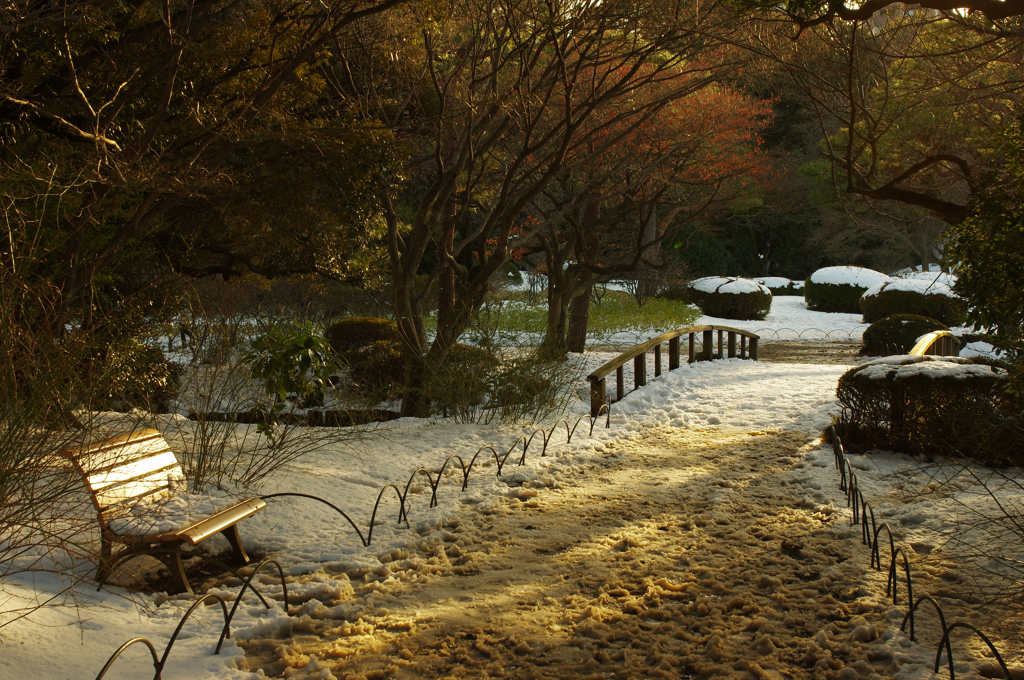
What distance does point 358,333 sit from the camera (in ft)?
43.3

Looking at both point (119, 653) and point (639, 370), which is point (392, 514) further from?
point (639, 370)

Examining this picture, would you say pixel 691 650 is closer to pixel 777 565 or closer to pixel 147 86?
pixel 777 565

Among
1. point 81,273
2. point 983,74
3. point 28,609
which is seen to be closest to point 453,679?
point 28,609

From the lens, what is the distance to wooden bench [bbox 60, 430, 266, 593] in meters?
3.56

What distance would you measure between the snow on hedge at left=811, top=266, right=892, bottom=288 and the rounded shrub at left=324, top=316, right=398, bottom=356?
19169mm

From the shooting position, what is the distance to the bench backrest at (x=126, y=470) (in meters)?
3.54

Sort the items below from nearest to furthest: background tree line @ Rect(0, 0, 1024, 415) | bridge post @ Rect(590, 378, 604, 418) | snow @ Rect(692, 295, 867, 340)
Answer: background tree line @ Rect(0, 0, 1024, 415)
bridge post @ Rect(590, 378, 604, 418)
snow @ Rect(692, 295, 867, 340)

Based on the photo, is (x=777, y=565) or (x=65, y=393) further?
(x=777, y=565)

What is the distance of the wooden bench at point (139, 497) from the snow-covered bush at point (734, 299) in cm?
2262

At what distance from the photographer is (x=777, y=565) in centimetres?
433

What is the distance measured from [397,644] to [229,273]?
9083 mm

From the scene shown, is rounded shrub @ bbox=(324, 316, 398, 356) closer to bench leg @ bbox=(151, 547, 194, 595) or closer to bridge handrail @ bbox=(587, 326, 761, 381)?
bridge handrail @ bbox=(587, 326, 761, 381)

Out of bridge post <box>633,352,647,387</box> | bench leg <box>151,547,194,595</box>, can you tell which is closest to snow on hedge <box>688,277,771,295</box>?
bridge post <box>633,352,647,387</box>

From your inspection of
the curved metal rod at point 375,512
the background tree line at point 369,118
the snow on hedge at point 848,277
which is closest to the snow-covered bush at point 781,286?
the snow on hedge at point 848,277
